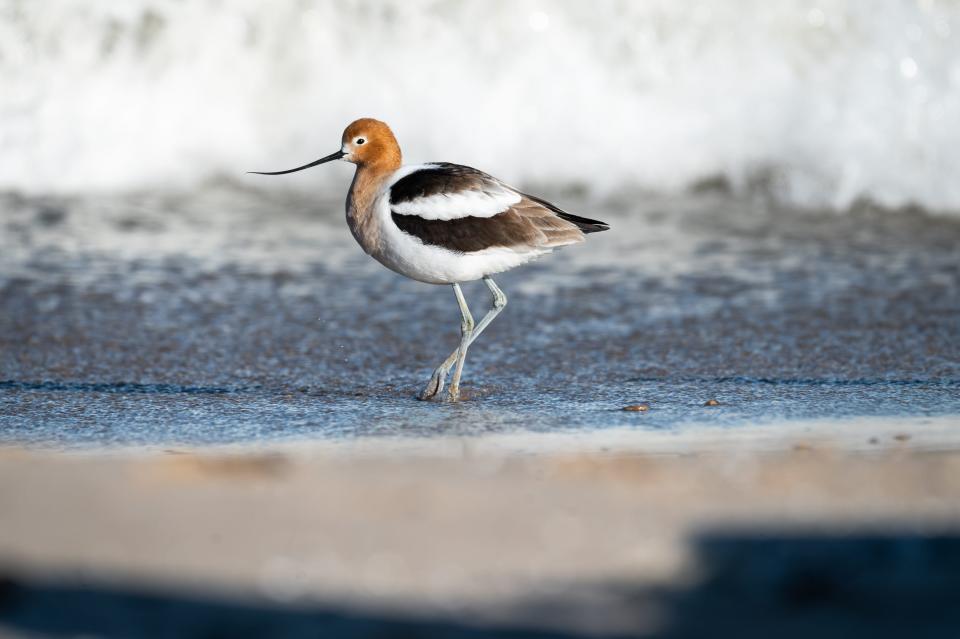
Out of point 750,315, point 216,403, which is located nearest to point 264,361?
point 216,403

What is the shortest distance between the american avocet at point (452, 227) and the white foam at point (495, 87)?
4.55 m

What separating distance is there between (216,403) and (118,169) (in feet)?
17.6

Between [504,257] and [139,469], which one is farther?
[504,257]

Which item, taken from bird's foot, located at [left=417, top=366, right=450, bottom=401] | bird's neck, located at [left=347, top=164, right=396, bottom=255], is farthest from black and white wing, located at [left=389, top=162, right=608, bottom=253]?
bird's foot, located at [left=417, top=366, right=450, bottom=401]

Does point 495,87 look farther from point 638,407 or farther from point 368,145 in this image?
point 638,407

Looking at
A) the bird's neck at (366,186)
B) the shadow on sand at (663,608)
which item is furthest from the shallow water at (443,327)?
the shadow on sand at (663,608)

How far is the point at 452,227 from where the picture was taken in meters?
5.12

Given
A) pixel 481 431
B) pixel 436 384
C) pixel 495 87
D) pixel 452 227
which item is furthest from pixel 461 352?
pixel 495 87

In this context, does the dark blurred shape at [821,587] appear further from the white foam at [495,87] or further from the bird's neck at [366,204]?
the white foam at [495,87]

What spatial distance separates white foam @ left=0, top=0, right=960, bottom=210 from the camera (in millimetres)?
9922

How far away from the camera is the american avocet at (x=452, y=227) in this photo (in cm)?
512

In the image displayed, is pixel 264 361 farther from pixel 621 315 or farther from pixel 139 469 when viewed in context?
pixel 139 469

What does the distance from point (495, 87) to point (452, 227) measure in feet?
18.0

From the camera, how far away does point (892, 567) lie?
8.75ft
